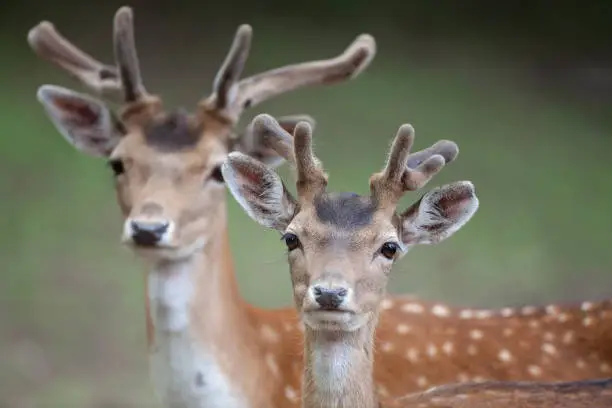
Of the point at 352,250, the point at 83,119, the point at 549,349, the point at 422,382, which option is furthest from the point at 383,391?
the point at 83,119

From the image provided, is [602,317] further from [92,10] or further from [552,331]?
[92,10]

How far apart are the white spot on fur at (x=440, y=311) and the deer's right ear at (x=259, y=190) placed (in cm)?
157

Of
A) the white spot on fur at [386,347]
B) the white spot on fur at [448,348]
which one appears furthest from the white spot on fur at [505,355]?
the white spot on fur at [386,347]

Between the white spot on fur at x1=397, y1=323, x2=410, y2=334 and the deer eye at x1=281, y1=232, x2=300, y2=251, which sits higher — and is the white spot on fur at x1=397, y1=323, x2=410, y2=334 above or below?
below

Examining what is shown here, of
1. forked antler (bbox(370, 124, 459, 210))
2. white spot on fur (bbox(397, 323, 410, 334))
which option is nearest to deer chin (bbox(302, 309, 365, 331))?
forked antler (bbox(370, 124, 459, 210))

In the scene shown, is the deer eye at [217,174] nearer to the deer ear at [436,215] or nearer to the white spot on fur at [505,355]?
the deer ear at [436,215]

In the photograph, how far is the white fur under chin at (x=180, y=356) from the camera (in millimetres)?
3887

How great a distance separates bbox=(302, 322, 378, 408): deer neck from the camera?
3100 mm

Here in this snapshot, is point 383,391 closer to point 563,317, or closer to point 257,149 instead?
point 563,317

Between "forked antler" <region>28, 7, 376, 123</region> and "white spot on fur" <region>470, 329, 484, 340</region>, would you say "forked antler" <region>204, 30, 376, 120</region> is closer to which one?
"forked antler" <region>28, 7, 376, 123</region>

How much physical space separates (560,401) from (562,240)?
2.30 meters

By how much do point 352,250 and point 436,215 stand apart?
382 mm

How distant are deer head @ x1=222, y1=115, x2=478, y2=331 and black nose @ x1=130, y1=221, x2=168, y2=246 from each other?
1.60ft

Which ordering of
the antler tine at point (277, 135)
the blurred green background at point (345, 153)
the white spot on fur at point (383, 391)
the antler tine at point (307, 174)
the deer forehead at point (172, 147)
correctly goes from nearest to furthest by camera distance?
the antler tine at point (307, 174), the antler tine at point (277, 135), the deer forehead at point (172, 147), the white spot on fur at point (383, 391), the blurred green background at point (345, 153)
